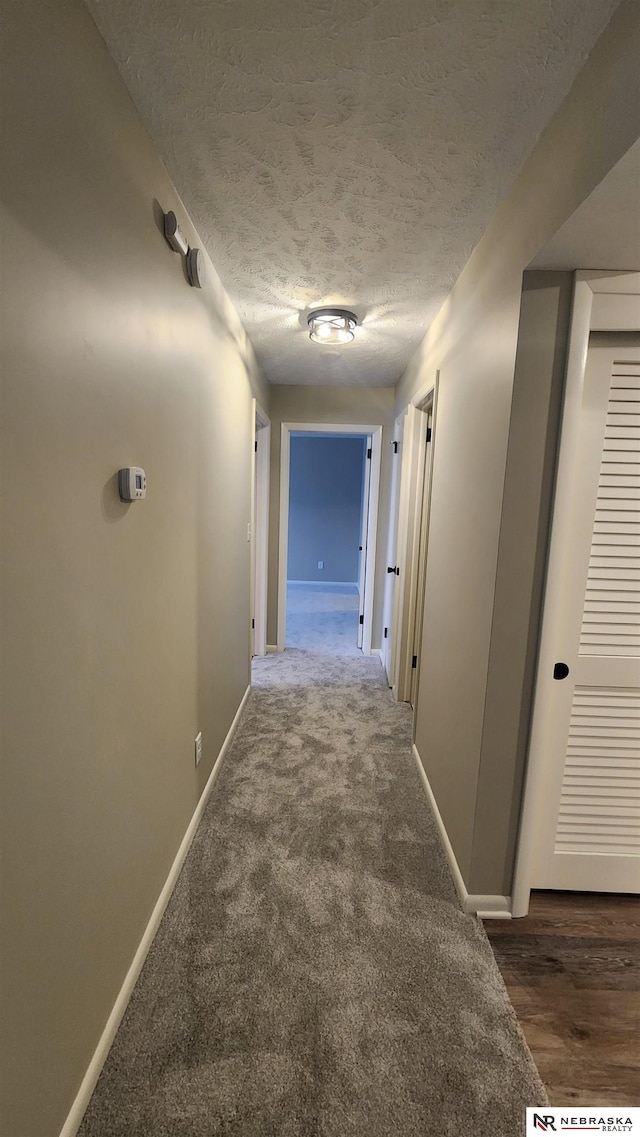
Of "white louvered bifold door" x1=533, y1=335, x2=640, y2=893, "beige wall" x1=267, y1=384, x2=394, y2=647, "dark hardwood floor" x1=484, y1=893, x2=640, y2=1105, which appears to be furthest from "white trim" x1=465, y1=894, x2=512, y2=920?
"beige wall" x1=267, y1=384, x2=394, y2=647

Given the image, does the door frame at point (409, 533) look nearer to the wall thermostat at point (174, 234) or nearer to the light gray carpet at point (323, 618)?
the light gray carpet at point (323, 618)

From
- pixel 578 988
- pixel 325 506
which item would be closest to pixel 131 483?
pixel 578 988

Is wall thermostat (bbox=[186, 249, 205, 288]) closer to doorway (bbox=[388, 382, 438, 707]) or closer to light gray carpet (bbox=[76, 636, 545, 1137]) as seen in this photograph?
doorway (bbox=[388, 382, 438, 707])

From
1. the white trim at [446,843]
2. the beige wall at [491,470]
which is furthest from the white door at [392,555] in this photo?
the beige wall at [491,470]

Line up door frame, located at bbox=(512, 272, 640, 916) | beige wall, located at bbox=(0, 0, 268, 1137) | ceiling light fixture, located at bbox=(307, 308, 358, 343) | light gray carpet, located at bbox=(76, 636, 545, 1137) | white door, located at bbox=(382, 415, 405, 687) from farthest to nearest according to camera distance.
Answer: white door, located at bbox=(382, 415, 405, 687), ceiling light fixture, located at bbox=(307, 308, 358, 343), door frame, located at bbox=(512, 272, 640, 916), light gray carpet, located at bbox=(76, 636, 545, 1137), beige wall, located at bbox=(0, 0, 268, 1137)

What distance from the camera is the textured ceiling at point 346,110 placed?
0.94 m

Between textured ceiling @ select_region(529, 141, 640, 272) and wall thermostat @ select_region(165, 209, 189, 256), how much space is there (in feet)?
3.40

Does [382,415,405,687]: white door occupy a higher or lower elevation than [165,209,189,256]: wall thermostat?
lower

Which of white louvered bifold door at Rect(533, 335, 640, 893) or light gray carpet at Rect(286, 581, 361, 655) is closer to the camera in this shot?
white louvered bifold door at Rect(533, 335, 640, 893)

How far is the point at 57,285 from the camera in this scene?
0.88 m

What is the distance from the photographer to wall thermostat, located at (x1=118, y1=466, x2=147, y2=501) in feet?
3.87

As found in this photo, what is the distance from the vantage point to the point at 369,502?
429 cm

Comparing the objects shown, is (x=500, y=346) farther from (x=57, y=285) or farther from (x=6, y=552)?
(x=6, y=552)

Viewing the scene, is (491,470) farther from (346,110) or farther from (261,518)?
(261,518)
